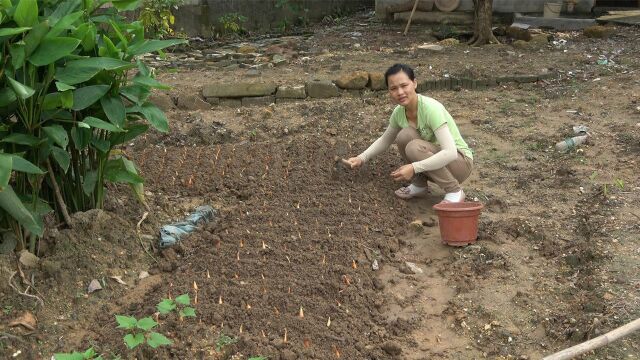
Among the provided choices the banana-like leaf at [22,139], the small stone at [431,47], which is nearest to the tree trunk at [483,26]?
the small stone at [431,47]

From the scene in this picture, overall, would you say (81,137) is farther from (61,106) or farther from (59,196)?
(59,196)

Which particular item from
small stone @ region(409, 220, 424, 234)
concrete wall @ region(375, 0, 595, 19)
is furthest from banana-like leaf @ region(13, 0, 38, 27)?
concrete wall @ region(375, 0, 595, 19)

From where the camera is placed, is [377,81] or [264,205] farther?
[377,81]

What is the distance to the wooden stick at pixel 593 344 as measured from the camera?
2713 millimetres

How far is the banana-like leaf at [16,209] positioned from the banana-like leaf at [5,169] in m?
0.28

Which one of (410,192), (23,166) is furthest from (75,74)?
(410,192)

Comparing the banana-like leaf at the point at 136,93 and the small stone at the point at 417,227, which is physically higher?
the banana-like leaf at the point at 136,93

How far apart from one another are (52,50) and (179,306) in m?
1.28

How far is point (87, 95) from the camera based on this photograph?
3555 millimetres

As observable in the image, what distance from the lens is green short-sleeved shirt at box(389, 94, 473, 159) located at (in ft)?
14.9

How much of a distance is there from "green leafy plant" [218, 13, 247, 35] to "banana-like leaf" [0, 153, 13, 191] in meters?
8.57

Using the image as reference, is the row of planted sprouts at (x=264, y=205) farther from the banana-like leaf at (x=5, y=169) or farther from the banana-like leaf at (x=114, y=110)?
the banana-like leaf at (x=5, y=169)

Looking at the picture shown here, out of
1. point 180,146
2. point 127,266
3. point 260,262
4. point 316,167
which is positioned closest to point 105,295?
point 127,266

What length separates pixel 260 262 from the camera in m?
3.88
